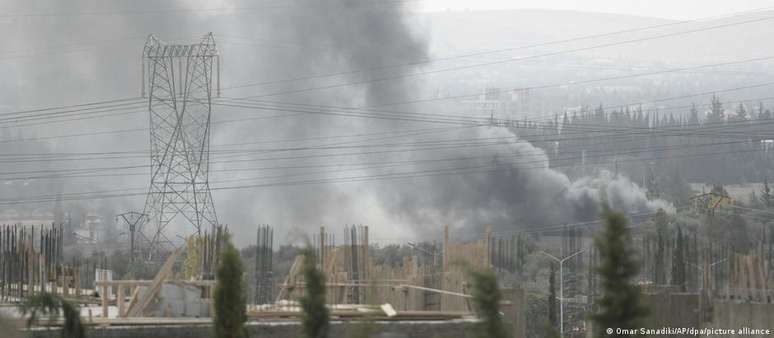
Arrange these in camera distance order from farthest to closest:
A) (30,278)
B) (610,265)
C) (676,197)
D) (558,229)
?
1. (676,197)
2. (558,229)
3. (30,278)
4. (610,265)

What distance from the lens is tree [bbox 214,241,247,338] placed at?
1817 cm

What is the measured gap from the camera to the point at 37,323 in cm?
2044

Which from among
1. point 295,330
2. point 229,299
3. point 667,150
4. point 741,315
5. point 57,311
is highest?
point 667,150

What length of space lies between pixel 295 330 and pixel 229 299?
11.9 ft

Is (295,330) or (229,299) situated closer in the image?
(229,299)

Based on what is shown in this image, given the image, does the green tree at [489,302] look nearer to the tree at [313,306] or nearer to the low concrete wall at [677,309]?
the tree at [313,306]

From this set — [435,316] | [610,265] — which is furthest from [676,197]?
[610,265]

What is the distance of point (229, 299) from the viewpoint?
60.0ft

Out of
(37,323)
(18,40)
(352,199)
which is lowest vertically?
(37,323)

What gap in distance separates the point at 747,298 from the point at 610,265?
51.5ft

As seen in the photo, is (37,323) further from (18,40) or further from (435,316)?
(18,40)

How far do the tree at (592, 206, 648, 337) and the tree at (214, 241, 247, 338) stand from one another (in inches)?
188

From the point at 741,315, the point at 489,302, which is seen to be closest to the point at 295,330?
the point at 489,302

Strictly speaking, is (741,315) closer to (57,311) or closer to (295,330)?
(295,330)
